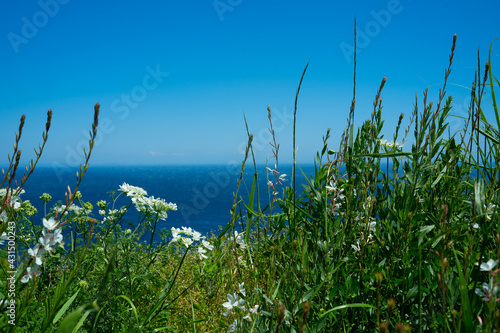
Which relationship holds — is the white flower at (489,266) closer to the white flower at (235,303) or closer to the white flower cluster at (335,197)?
the white flower at (235,303)

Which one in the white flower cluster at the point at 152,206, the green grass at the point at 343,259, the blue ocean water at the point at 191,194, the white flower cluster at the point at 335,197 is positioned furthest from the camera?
the blue ocean water at the point at 191,194

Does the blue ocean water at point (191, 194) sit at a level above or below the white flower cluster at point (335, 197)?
below

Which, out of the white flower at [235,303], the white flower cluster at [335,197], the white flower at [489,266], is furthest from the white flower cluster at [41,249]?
the white flower cluster at [335,197]

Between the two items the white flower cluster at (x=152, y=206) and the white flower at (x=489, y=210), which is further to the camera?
the white flower cluster at (x=152, y=206)

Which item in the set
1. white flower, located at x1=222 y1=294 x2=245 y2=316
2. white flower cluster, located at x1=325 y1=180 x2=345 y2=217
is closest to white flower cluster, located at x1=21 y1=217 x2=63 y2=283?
white flower, located at x1=222 y1=294 x2=245 y2=316

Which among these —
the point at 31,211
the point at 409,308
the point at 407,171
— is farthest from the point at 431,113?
the point at 31,211

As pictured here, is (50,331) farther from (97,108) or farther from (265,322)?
(97,108)

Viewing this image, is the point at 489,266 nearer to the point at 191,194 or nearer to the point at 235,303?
the point at 235,303

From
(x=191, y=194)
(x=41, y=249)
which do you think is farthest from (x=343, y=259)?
(x=191, y=194)

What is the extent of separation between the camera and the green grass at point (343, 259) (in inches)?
44.1

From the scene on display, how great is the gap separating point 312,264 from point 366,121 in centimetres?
86

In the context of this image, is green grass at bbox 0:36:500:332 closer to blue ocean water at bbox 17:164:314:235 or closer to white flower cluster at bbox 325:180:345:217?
white flower cluster at bbox 325:180:345:217

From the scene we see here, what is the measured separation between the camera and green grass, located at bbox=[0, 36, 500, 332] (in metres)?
1.12

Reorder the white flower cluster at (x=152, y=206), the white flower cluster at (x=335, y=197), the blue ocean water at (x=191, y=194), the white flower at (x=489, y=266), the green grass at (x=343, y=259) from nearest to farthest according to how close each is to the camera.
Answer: the white flower at (x=489, y=266), the green grass at (x=343, y=259), the white flower cluster at (x=335, y=197), the white flower cluster at (x=152, y=206), the blue ocean water at (x=191, y=194)
